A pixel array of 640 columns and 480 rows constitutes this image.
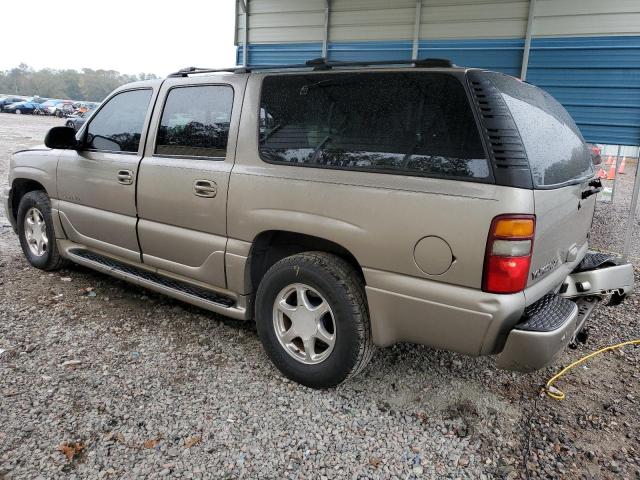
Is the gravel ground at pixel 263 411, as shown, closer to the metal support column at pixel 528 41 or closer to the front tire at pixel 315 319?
the front tire at pixel 315 319

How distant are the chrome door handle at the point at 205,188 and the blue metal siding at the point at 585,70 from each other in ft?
14.2

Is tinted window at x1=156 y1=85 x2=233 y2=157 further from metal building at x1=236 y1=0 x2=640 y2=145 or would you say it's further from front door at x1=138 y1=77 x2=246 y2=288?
metal building at x1=236 y1=0 x2=640 y2=145

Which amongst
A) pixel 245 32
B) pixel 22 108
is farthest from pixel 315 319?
pixel 22 108

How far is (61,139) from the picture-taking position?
4.12m

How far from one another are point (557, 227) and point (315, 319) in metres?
1.42

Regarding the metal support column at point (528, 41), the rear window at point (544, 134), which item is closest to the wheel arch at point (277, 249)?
→ the rear window at point (544, 134)

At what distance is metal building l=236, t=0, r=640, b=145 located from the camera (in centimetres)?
549

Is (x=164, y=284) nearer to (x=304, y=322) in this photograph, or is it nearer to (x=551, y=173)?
(x=304, y=322)

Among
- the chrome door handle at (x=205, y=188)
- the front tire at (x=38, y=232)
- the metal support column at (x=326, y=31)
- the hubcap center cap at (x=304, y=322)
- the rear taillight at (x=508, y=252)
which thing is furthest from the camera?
the metal support column at (x=326, y=31)

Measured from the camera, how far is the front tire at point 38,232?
4.58m

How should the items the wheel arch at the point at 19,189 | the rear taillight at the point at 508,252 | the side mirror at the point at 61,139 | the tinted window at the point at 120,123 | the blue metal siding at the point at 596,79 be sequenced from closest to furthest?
the rear taillight at the point at 508,252 < the tinted window at the point at 120,123 < the side mirror at the point at 61,139 < the wheel arch at the point at 19,189 < the blue metal siding at the point at 596,79

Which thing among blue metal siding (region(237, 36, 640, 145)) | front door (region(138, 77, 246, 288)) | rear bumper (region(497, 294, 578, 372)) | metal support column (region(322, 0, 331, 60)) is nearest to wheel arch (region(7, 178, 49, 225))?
front door (region(138, 77, 246, 288))

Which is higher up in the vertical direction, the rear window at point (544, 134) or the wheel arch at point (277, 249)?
the rear window at point (544, 134)

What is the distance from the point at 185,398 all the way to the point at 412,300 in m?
1.45
